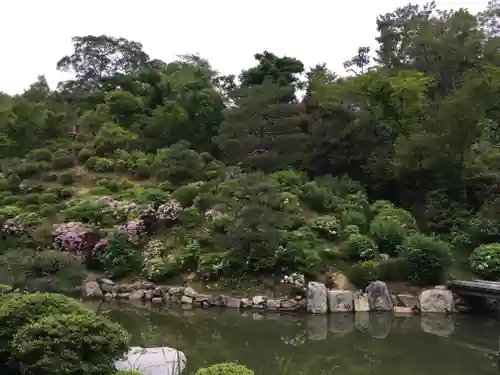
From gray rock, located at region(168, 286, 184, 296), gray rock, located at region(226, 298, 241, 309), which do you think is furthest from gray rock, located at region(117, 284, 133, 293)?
gray rock, located at region(226, 298, 241, 309)

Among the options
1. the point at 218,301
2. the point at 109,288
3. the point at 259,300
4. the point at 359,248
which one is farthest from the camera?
the point at 109,288

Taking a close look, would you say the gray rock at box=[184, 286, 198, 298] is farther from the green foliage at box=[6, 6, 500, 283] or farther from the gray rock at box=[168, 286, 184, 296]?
the green foliage at box=[6, 6, 500, 283]

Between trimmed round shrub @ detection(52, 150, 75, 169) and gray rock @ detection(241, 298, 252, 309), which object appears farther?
trimmed round shrub @ detection(52, 150, 75, 169)

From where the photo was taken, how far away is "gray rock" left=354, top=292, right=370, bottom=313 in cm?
1184

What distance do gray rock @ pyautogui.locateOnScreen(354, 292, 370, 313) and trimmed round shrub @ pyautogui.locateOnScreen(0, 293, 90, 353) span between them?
7.48m

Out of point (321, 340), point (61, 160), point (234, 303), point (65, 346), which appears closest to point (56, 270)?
point (234, 303)

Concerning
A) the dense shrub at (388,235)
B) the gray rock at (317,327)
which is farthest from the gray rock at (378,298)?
the dense shrub at (388,235)

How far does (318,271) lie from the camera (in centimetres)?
1277

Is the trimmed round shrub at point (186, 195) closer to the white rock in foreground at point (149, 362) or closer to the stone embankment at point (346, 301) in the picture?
the stone embankment at point (346, 301)

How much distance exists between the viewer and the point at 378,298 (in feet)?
39.2

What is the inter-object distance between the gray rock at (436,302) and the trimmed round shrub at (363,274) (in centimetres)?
114

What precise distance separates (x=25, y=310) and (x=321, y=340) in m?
5.43

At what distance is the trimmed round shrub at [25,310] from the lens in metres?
5.31

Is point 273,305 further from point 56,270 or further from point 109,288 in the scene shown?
point 56,270
